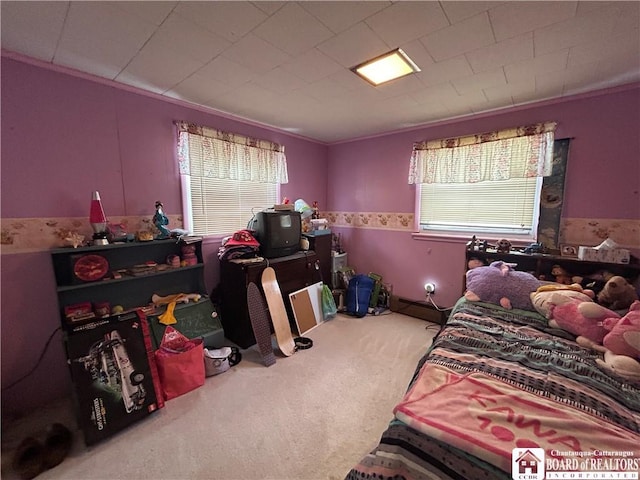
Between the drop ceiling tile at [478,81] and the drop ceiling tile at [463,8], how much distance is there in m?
0.73

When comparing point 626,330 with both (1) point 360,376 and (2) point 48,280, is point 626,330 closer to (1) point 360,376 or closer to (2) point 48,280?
(1) point 360,376

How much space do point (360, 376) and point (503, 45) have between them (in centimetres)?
247

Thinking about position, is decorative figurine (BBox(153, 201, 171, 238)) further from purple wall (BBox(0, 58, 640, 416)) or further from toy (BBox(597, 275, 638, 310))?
toy (BBox(597, 275, 638, 310))

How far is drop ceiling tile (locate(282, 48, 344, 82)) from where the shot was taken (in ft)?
5.41

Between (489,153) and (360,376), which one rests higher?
(489,153)

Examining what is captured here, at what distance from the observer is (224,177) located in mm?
2779

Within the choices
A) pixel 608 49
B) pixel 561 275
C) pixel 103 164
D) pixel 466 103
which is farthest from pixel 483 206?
pixel 103 164

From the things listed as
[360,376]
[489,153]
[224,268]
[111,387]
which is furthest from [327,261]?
[111,387]

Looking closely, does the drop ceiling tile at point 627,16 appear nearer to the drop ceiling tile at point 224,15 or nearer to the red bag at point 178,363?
the drop ceiling tile at point 224,15

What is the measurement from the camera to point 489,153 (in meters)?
2.71

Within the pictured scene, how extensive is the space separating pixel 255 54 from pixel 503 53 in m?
1.56

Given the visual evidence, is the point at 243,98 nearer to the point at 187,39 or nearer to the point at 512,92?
the point at 187,39

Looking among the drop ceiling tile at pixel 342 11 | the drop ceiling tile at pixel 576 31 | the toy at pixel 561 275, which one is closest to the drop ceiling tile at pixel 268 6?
the drop ceiling tile at pixel 342 11

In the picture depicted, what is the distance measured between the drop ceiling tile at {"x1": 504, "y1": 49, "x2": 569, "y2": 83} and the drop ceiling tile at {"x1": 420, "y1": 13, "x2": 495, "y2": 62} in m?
0.44
